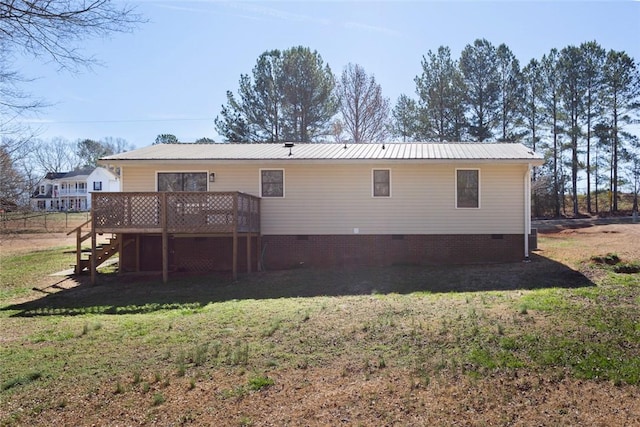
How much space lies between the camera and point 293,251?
44.3 ft

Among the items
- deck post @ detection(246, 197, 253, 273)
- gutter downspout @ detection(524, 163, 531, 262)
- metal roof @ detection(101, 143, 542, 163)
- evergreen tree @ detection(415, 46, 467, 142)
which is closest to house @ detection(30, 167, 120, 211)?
evergreen tree @ detection(415, 46, 467, 142)

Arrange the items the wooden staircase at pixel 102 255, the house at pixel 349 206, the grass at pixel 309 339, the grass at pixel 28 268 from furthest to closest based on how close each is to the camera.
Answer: the house at pixel 349 206 → the wooden staircase at pixel 102 255 → the grass at pixel 28 268 → the grass at pixel 309 339

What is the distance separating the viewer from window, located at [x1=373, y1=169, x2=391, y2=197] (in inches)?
526

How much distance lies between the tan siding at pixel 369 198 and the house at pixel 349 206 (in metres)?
0.03

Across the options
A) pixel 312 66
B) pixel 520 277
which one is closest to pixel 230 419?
pixel 520 277

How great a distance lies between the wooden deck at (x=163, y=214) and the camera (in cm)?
1135

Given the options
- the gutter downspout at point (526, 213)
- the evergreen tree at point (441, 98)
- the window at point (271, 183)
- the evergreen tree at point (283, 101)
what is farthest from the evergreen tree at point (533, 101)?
the window at point (271, 183)

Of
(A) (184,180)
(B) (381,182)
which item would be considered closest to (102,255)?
(A) (184,180)

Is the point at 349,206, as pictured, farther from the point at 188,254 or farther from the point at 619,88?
the point at 619,88

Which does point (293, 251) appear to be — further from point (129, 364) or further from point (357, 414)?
point (357, 414)

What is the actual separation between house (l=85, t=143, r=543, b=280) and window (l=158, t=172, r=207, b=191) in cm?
3

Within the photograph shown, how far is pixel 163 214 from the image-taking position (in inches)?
441

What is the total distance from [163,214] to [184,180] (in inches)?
101

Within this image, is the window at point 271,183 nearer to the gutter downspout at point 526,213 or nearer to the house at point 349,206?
the house at point 349,206
